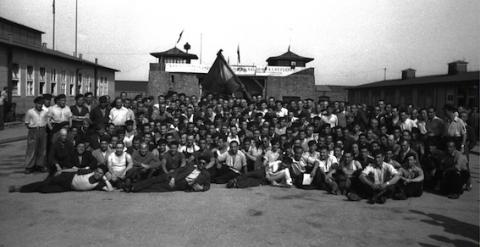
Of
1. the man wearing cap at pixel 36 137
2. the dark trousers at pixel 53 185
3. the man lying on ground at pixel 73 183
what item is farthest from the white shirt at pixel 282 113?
the man wearing cap at pixel 36 137

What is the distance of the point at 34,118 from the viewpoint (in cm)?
920

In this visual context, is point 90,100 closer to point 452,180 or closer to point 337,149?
point 337,149

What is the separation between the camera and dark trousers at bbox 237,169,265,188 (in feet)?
27.1

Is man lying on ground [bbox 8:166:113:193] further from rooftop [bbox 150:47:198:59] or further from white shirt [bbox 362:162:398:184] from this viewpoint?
rooftop [bbox 150:47:198:59]

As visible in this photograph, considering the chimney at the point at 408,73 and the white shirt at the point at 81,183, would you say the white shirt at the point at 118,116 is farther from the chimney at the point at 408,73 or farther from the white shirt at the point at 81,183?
the chimney at the point at 408,73

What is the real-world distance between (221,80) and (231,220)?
31.4ft

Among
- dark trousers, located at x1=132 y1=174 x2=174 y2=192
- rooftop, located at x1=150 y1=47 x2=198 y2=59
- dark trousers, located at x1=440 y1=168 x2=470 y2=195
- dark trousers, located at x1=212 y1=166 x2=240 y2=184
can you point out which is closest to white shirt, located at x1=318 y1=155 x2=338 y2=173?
dark trousers, located at x1=212 y1=166 x2=240 y2=184

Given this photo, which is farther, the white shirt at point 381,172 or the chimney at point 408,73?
the chimney at point 408,73

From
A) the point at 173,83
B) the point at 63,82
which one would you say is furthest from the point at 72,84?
the point at 173,83

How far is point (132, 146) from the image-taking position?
862 cm

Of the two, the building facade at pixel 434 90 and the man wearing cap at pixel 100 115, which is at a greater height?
the building facade at pixel 434 90

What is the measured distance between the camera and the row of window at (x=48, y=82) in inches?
969

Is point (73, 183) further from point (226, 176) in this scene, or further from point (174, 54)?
point (174, 54)

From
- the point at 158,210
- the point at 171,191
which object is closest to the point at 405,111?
the point at 171,191
